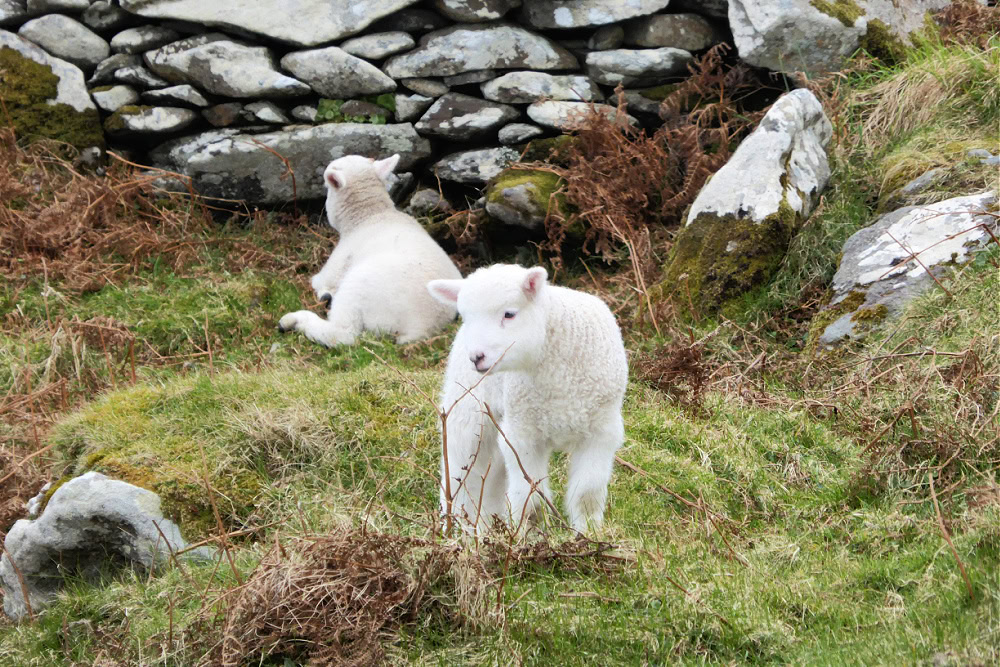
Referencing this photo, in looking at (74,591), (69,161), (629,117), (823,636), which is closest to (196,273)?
(69,161)

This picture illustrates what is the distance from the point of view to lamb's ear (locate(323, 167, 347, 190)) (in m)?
9.19

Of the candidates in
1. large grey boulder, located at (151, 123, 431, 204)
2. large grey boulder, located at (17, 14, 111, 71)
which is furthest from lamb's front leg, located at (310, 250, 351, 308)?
large grey boulder, located at (17, 14, 111, 71)

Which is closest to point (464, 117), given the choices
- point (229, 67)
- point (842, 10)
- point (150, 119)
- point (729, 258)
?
point (229, 67)

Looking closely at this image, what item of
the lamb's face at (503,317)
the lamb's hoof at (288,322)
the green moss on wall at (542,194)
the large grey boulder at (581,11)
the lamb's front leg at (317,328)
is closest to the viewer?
the lamb's face at (503,317)

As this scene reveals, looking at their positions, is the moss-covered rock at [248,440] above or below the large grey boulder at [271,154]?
below

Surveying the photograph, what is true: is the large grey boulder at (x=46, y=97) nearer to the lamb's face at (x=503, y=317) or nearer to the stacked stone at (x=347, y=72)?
the stacked stone at (x=347, y=72)

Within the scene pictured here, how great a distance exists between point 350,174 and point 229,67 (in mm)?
1685

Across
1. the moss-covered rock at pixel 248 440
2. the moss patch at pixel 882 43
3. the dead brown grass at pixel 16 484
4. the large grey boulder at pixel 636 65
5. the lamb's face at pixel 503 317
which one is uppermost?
the moss patch at pixel 882 43

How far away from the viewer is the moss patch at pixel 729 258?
7.38m

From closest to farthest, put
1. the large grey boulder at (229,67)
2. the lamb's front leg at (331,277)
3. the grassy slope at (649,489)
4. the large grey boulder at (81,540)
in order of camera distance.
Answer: the grassy slope at (649,489) → the large grey boulder at (81,540) → the lamb's front leg at (331,277) → the large grey boulder at (229,67)

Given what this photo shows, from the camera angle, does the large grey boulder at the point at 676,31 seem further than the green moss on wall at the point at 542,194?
Yes

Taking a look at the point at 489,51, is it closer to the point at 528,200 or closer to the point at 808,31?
the point at 528,200

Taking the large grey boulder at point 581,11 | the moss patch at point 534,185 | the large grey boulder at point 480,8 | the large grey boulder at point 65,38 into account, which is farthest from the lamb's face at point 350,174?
the large grey boulder at point 65,38

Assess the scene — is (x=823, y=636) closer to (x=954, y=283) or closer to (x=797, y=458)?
(x=797, y=458)
